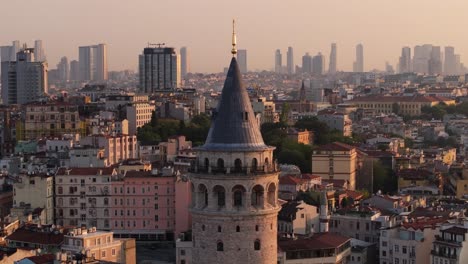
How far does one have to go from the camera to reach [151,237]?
151ft

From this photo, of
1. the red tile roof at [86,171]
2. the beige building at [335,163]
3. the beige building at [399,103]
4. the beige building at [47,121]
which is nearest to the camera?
the red tile roof at [86,171]

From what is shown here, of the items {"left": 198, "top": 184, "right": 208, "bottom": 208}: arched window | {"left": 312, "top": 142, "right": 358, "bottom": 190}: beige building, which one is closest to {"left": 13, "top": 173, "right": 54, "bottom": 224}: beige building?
{"left": 312, "top": 142, "right": 358, "bottom": 190}: beige building

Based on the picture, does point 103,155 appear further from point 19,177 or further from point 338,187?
point 338,187

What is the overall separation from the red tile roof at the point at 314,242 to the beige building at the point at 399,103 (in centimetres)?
7713

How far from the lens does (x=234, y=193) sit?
15156 mm

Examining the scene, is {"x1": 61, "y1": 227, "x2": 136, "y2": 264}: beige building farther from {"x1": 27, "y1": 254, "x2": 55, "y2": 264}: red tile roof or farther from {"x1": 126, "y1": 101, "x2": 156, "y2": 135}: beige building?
{"x1": 126, "y1": 101, "x2": 156, "y2": 135}: beige building

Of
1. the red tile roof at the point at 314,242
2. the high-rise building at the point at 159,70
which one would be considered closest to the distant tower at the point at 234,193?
the red tile roof at the point at 314,242

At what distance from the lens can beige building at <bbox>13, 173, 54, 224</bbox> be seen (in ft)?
148

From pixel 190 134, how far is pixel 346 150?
15986 mm

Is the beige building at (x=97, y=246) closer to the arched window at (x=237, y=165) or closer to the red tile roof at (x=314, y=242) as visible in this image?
the red tile roof at (x=314, y=242)

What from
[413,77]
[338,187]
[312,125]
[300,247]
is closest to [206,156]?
[300,247]

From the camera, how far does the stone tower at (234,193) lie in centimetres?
1504

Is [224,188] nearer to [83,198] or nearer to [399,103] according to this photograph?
[83,198]

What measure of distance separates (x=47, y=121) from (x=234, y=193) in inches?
2231
